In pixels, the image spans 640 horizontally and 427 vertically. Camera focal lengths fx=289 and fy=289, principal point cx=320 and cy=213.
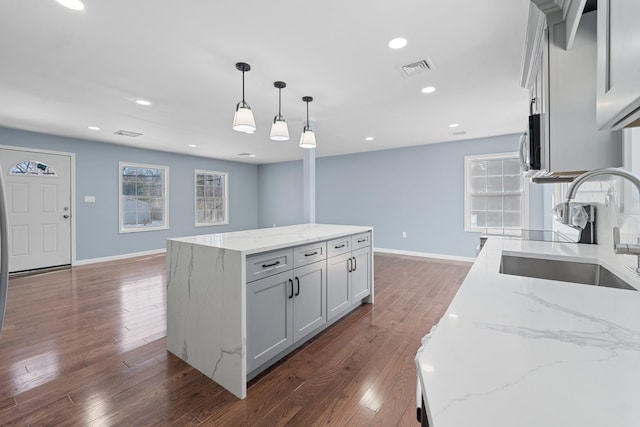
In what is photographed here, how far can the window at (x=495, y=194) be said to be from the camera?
199 inches

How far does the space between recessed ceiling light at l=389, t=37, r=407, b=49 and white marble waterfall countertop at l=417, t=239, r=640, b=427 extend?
6.36 ft

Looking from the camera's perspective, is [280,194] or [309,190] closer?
[309,190]

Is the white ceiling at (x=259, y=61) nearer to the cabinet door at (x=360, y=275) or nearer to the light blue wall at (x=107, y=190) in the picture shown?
the light blue wall at (x=107, y=190)

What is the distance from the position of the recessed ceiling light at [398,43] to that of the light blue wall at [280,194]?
5790mm

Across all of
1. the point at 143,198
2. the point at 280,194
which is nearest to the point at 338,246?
the point at 143,198

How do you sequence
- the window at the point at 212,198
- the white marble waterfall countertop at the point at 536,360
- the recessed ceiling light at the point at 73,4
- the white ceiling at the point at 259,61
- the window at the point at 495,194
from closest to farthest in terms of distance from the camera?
the white marble waterfall countertop at the point at 536,360 → the recessed ceiling light at the point at 73,4 → the white ceiling at the point at 259,61 → the window at the point at 495,194 → the window at the point at 212,198

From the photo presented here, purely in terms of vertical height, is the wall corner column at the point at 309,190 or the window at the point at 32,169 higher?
the window at the point at 32,169

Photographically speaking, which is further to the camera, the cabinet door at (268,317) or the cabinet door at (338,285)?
the cabinet door at (338,285)

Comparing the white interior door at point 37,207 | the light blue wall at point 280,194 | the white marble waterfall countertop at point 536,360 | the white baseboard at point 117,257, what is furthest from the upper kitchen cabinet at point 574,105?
the light blue wall at point 280,194

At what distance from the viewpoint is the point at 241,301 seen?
1.73 meters

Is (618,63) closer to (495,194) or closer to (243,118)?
(243,118)

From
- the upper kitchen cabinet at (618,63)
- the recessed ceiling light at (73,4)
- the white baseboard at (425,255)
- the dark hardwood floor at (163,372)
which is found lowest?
the dark hardwood floor at (163,372)

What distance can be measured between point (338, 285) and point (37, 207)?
209 inches

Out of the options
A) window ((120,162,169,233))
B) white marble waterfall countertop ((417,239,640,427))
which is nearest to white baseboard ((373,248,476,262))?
white marble waterfall countertop ((417,239,640,427))
